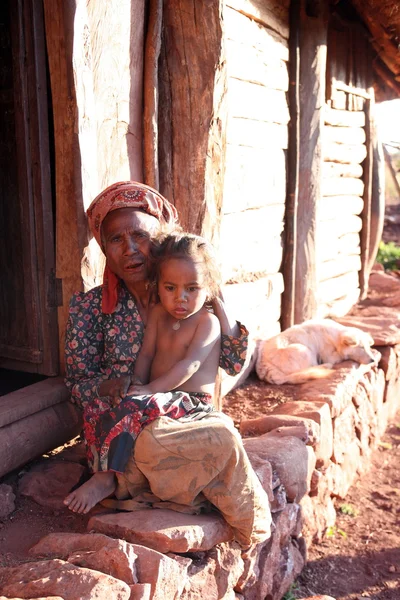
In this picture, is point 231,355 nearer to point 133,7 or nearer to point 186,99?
point 186,99

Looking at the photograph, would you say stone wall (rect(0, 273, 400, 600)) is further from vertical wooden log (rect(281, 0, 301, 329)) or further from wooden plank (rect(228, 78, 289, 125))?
wooden plank (rect(228, 78, 289, 125))

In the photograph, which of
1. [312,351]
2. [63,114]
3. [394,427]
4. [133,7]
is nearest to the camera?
[63,114]

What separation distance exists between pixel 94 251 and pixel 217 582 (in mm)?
1630

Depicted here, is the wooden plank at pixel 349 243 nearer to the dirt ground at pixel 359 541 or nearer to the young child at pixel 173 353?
the dirt ground at pixel 359 541

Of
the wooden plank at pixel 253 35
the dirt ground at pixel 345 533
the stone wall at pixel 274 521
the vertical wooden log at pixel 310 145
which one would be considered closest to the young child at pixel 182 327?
the stone wall at pixel 274 521

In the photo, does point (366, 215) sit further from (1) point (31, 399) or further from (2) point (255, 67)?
(1) point (31, 399)

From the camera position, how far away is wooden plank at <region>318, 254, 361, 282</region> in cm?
670

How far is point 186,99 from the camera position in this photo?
3658 millimetres

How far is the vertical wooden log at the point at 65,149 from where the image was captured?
10.2ft

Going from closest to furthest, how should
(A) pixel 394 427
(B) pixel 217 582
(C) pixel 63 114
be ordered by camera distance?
1. (B) pixel 217 582
2. (C) pixel 63 114
3. (A) pixel 394 427

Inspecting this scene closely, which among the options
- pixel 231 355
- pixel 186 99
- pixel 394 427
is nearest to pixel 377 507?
pixel 394 427

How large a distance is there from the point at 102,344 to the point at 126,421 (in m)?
0.62

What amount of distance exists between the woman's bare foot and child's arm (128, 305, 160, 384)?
0.45 metres

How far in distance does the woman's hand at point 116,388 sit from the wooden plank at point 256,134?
2.14 metres
